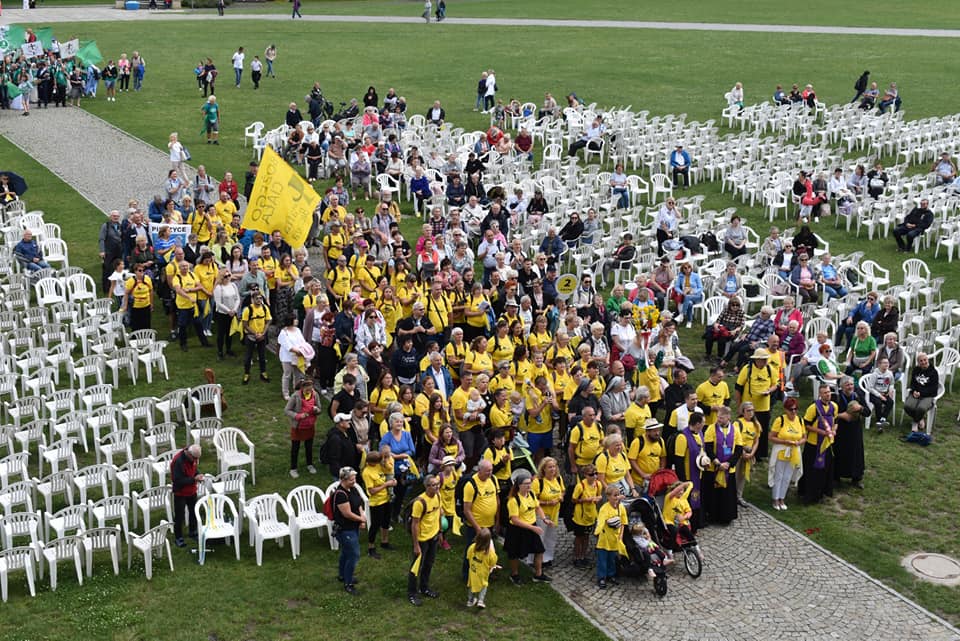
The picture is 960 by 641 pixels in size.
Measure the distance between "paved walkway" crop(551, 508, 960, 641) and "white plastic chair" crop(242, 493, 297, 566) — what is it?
134 inches

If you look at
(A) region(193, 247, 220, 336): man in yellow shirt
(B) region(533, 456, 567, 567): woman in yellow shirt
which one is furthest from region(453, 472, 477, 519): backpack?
(A) region(193, 247, 220, 336): man in yellow shirt

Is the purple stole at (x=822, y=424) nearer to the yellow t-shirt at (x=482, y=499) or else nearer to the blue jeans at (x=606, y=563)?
the blue jeans at (x=606, y=563)

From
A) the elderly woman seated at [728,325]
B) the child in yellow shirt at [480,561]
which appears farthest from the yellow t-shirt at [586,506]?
the elderly woman seated at [728,325]

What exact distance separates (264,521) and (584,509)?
3.95 meters

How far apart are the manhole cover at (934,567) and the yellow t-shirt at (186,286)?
492 inches

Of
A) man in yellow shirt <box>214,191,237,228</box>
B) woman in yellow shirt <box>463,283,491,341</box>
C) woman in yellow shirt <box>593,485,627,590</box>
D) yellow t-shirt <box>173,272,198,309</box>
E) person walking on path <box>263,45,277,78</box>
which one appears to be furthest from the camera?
person walking on path <box>263,45,277,78</box>

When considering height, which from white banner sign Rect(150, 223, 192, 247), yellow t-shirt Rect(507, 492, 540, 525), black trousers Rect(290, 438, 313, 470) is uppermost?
white banner sign Rect(150, 223, 192, 247)

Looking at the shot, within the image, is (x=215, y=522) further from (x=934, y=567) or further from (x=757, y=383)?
(x=934, y=567)

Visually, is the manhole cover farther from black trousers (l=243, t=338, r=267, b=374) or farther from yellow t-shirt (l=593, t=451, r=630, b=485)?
black trousers (l=243, t=338, r=267, b=374)

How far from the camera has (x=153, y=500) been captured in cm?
1537

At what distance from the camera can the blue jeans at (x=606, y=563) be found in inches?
577

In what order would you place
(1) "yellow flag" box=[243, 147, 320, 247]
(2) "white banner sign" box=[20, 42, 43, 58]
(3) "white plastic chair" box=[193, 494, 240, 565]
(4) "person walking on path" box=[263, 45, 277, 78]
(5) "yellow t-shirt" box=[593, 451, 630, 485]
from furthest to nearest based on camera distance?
(4) "person walking on path" box=[263, 45, 277, 78] < (2) "white banner sign" box=[20, 42, 43, 58] < (1) "yellow flag" box=[243, 147, 320, 247] < (5) "yellow t-shirt" box=[593, 451, 630, 485] < (3) "white plastic chair" box=[193, 494, 240, 565]

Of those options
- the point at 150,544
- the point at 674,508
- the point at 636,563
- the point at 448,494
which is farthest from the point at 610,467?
the point at 150,544

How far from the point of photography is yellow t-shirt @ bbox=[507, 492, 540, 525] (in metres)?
14.4
